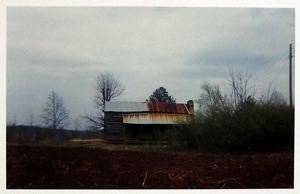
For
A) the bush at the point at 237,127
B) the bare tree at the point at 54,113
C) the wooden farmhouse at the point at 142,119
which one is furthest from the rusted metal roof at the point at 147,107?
the bare tree at the point at 54,113

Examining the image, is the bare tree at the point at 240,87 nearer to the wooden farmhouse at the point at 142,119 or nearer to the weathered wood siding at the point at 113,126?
the wooden farmhouse at the point at 142,119

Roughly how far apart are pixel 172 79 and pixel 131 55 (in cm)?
57

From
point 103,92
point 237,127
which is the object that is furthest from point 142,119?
point 237,127

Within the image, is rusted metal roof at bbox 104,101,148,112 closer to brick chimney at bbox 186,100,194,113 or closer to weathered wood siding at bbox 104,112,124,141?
weathered wood siding at bbox 104,112,124,141

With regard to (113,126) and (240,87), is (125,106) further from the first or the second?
(240,87)

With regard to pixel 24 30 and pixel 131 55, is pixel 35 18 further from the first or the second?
pixel 131 55

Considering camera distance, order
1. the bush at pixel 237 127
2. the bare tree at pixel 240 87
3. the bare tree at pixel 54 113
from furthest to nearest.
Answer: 1. the bush at pixel 237 127
2. the bare tree at pixel 240 87
3. the bare tree at pixel 54 113

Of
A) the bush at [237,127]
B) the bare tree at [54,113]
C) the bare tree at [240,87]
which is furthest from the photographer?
the bush at [237,127]

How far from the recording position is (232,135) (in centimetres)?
557

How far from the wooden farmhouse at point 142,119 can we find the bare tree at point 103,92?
8 cm

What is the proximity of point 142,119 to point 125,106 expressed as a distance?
0.94 feet

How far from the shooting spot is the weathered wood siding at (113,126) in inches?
214

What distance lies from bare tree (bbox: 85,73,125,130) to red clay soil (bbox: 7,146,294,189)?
1.18 ft
